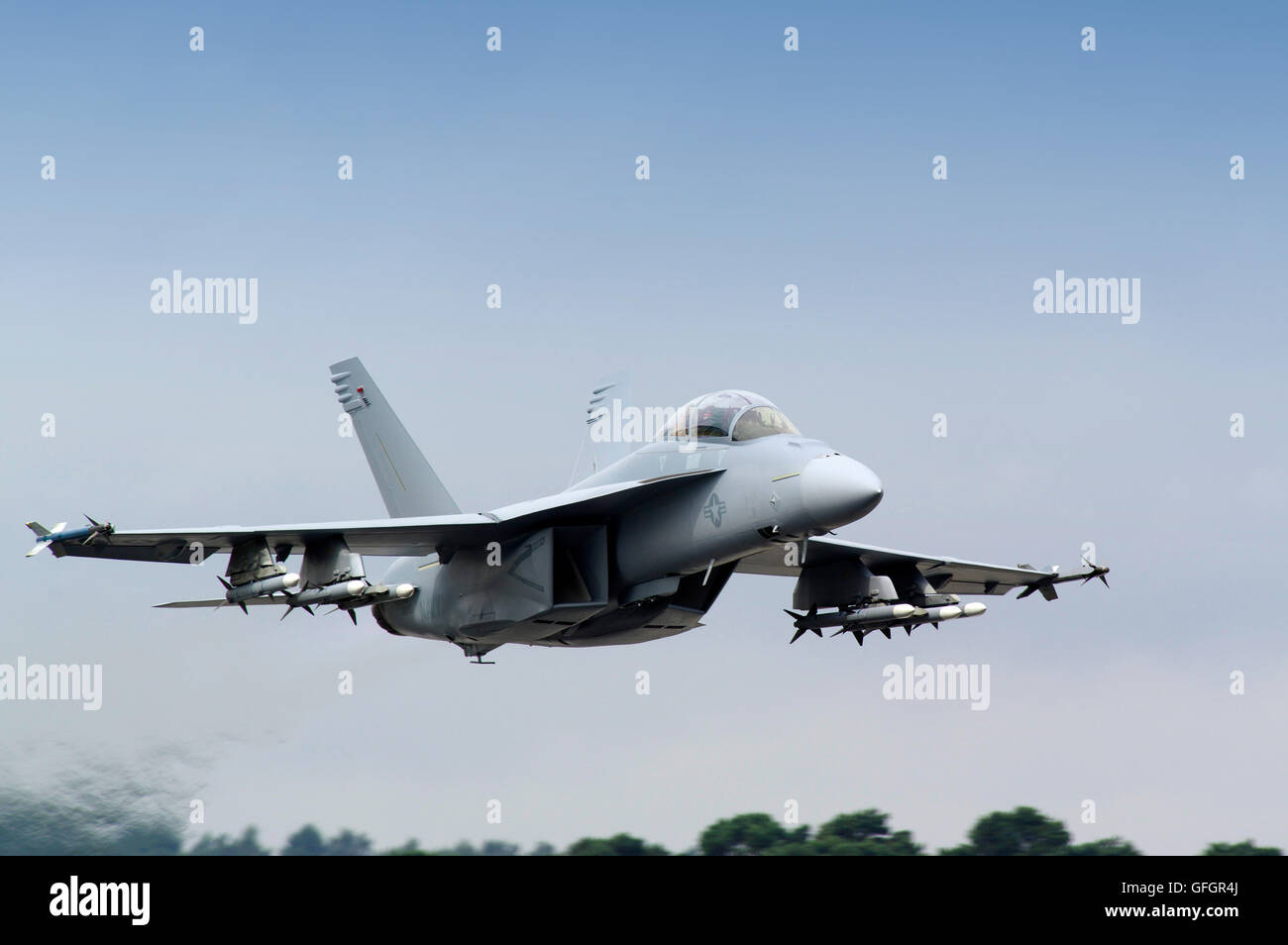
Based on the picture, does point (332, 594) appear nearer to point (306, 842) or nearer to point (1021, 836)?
point (306, 842)

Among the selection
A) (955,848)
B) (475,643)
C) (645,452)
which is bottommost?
(955,848)

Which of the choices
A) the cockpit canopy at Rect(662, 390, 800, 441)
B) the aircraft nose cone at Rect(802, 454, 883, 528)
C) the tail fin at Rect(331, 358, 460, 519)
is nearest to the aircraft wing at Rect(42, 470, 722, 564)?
the cockpit canopy at Rect(662, 390, 800, 441)

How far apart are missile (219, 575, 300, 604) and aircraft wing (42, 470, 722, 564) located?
0.81 metres

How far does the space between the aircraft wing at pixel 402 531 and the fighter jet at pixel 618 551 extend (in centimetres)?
3

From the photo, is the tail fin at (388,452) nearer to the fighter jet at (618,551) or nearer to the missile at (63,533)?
the fighter jet at (618,551)

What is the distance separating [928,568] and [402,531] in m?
10.4

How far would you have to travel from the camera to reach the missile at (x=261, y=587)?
20359 mm

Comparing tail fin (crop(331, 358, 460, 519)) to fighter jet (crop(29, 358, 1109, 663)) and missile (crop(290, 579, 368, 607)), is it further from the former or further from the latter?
missile (crop(290, 579, 368, 607))

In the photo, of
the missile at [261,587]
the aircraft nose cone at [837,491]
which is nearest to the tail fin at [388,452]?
the missile at [261,587]
